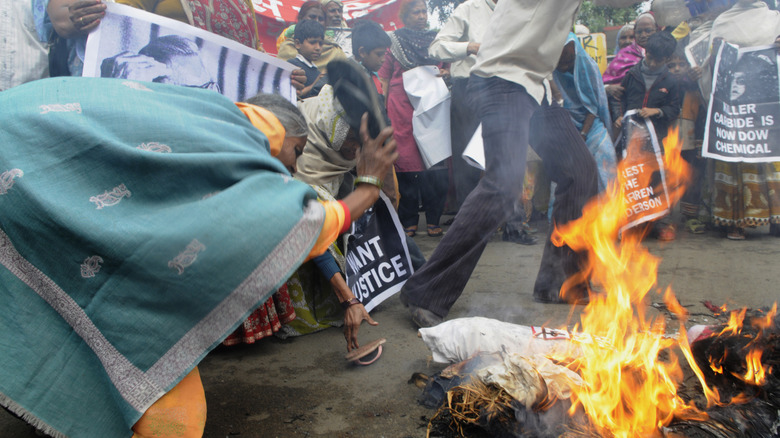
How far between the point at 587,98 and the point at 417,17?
2451 millimetres

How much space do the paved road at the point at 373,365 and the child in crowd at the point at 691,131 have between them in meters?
1.37

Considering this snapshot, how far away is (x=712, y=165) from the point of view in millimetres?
5773

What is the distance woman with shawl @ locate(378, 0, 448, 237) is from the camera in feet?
18.8

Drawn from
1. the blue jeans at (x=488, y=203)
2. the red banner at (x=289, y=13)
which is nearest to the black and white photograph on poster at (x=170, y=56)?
the blue jeans at (x=488, y=203)

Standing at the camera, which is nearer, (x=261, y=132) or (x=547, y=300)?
(x=261, y=132)

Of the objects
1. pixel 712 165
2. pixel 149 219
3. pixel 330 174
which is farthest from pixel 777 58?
pixel 149 219

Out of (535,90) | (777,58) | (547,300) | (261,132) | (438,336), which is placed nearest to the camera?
(261,132)

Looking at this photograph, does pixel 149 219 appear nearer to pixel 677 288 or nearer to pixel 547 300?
pixel 547 300

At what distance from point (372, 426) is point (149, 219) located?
3.88ft

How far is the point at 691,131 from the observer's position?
5.80 metres

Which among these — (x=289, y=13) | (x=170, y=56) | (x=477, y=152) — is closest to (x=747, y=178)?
(x=477, y=152)

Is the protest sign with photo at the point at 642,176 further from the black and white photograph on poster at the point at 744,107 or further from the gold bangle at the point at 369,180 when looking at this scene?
the gold bangle at the point at 369,180

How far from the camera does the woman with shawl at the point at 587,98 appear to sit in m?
3.96

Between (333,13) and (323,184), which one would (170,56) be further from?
(333,13)
